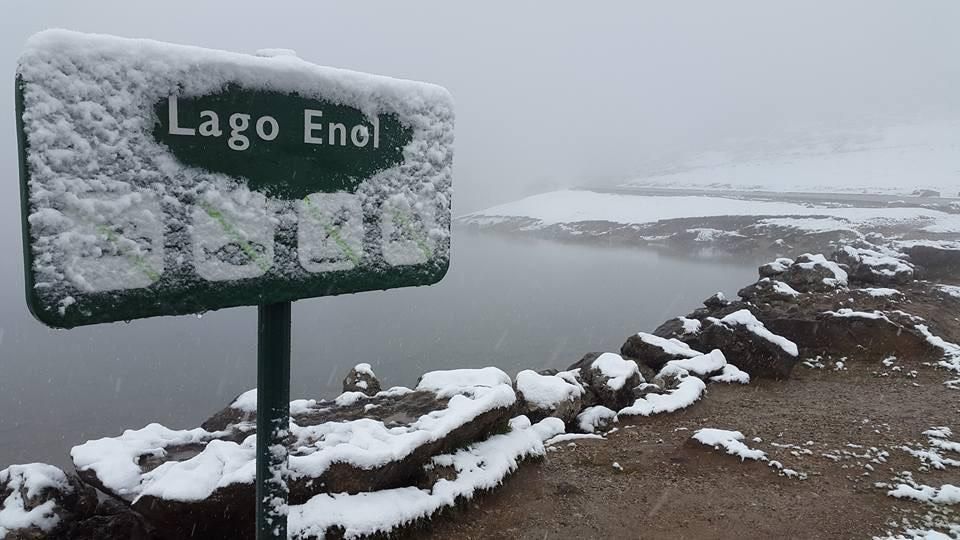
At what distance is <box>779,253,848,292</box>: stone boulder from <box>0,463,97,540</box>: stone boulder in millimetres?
15526

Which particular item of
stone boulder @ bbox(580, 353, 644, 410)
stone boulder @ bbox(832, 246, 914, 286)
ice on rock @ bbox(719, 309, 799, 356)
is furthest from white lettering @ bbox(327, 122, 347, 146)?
stone boulder @ bbox(832, 246, 914, 286)

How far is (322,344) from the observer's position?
2759 centimetres

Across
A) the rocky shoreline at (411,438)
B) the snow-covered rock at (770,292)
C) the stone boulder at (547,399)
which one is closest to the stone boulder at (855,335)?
the rocky shoreline at (411,438)

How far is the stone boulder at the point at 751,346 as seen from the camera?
10055mm

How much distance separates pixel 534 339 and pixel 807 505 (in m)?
21.5

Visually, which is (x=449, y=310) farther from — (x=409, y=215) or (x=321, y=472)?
(x=409, y=215)

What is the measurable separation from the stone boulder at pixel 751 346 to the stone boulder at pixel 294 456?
222 inches

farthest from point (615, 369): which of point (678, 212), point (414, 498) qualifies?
point (678, 212)

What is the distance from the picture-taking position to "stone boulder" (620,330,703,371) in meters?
11.0

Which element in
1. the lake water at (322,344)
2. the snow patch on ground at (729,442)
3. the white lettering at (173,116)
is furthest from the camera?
the lake water at (322,344)

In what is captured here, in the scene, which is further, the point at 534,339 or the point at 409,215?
the point at 534,339

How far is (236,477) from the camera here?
177 inches

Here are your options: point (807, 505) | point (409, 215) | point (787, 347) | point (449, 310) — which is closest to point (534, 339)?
point (449, 310)

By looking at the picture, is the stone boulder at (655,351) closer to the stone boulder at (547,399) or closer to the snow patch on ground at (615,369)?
the snow patch on ground at (615,369)
